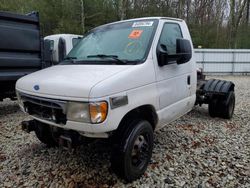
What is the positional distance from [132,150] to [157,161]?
89 centimetres

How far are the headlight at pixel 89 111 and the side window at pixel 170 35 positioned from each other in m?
1.51

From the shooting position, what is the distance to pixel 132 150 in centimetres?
300

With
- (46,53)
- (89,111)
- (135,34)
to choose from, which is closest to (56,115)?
(89,111)

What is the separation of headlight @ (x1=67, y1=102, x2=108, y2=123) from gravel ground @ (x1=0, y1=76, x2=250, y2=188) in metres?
1.08

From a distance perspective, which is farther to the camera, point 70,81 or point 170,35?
point 170,35

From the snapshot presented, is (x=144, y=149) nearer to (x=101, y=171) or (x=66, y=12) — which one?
(x=101, y=171)

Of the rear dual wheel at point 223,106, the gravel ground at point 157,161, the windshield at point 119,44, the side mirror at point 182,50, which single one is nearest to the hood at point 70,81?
the windshield at point 119,44

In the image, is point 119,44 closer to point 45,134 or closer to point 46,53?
point 45,134

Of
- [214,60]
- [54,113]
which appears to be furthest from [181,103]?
[214,60]

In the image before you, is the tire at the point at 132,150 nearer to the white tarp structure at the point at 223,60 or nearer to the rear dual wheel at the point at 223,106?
the rear dual wheel at the point at 223,106

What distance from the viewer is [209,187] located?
3.12m

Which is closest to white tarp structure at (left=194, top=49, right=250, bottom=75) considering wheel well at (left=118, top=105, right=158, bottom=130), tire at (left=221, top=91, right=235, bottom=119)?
tire at (left=221, top=91, right=235, bottom=119)

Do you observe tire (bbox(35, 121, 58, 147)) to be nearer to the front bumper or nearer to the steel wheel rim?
the front bumper

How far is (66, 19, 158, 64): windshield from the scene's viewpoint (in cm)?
325
